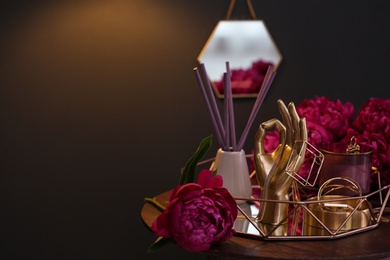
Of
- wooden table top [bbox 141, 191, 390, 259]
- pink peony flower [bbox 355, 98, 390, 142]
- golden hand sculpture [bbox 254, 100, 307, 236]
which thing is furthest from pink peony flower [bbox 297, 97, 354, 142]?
wooden table top [bbox 141, 191, 390, 259]

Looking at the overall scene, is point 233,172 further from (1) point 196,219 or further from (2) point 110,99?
(2) point 110,99

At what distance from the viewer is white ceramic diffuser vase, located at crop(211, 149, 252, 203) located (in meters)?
1.50

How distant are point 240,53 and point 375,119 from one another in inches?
38.8

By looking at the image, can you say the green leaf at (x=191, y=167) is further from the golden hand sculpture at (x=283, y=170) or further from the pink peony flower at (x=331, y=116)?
the pink peony flower at (x=331, y=116)

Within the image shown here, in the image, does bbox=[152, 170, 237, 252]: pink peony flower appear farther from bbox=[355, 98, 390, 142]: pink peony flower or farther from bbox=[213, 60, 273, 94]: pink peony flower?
bbox=[213, 60, 273, 94]: pink peony flower

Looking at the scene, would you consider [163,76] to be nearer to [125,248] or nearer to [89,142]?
[89,142]

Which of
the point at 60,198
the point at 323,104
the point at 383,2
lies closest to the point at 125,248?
the point at 60,198

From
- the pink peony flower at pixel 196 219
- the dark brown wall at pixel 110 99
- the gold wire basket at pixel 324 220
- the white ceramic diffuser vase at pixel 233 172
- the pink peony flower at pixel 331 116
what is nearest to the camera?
the pink peony flower at pixel 196 219

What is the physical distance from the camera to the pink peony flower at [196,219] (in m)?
1.20

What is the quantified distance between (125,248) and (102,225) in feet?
0.41

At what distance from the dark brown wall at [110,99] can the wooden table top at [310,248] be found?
1175 mm

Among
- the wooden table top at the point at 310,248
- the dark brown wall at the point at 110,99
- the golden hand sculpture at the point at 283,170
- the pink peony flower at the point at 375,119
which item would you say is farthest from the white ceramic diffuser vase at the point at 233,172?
the dark brown wall at the point at 110,99

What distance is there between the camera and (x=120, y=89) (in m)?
2.44

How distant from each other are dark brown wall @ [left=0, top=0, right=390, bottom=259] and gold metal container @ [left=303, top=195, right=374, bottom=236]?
1.13m
